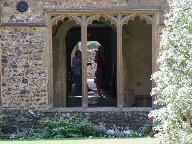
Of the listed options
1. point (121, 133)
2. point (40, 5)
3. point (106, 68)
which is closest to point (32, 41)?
point (40, 5)

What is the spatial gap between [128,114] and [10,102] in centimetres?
279

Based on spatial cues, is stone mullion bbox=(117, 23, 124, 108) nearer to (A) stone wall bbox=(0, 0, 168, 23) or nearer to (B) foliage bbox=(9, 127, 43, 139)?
(A) stone wall bbox=(0, 0, 168, 23)

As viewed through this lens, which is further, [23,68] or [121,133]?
[23,68]

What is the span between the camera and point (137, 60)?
14062mm

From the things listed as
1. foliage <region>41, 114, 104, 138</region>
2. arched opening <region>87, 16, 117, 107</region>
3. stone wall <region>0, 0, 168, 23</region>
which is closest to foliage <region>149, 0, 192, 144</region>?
foliage <region>41, 114, 104, 138</region>

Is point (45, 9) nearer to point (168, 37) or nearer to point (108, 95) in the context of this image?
point (168, 37)

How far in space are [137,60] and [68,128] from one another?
3976 mm

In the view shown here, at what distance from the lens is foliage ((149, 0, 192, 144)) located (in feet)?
22.5

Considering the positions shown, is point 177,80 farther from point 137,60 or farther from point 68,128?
point 137,60

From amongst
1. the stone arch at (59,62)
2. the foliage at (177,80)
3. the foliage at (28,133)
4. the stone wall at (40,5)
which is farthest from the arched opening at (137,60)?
the foliage at (177,80)

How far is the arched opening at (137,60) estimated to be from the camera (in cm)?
1395

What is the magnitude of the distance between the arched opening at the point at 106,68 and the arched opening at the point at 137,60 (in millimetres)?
1024

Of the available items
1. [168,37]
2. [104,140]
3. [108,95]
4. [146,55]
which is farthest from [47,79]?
[108,95]

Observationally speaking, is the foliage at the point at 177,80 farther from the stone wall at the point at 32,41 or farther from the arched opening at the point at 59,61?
the arched opening at the point at 59,61
